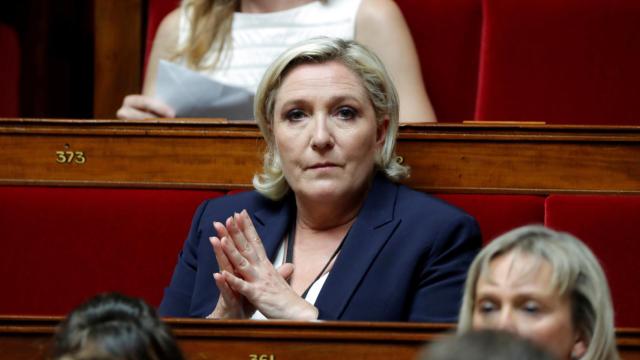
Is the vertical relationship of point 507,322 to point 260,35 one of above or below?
below

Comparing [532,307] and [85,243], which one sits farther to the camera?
[85,243]

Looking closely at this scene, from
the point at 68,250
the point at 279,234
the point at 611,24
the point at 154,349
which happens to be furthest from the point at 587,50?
the point at 154,349

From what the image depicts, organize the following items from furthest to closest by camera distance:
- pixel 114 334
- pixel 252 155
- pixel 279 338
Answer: pixel 252 155, pixel 279 338, pixel 114 334

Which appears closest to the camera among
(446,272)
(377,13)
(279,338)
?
(279,338)

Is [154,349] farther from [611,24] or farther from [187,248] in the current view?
[611,24]

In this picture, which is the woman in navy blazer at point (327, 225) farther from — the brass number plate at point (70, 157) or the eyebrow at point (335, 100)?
the brass number plate at point (70, 157)

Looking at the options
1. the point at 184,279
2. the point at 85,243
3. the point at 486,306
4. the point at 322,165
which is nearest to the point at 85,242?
the point at 85,243

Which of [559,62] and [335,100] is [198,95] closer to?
[335,100]

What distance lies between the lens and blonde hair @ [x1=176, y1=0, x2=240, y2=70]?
1152 mm

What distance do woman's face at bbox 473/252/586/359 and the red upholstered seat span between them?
2.59 feet

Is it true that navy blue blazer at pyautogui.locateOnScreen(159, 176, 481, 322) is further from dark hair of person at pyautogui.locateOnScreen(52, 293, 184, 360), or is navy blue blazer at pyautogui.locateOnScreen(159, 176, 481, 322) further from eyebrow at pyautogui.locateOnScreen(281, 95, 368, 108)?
dark hair of person at pyautogui.locateOnScreen(52, 293, 184, 360)

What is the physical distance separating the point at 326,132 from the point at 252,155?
0.11m

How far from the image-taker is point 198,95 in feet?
3.42

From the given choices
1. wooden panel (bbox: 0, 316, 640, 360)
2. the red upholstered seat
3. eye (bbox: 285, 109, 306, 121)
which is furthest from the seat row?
the red upholstered seat
